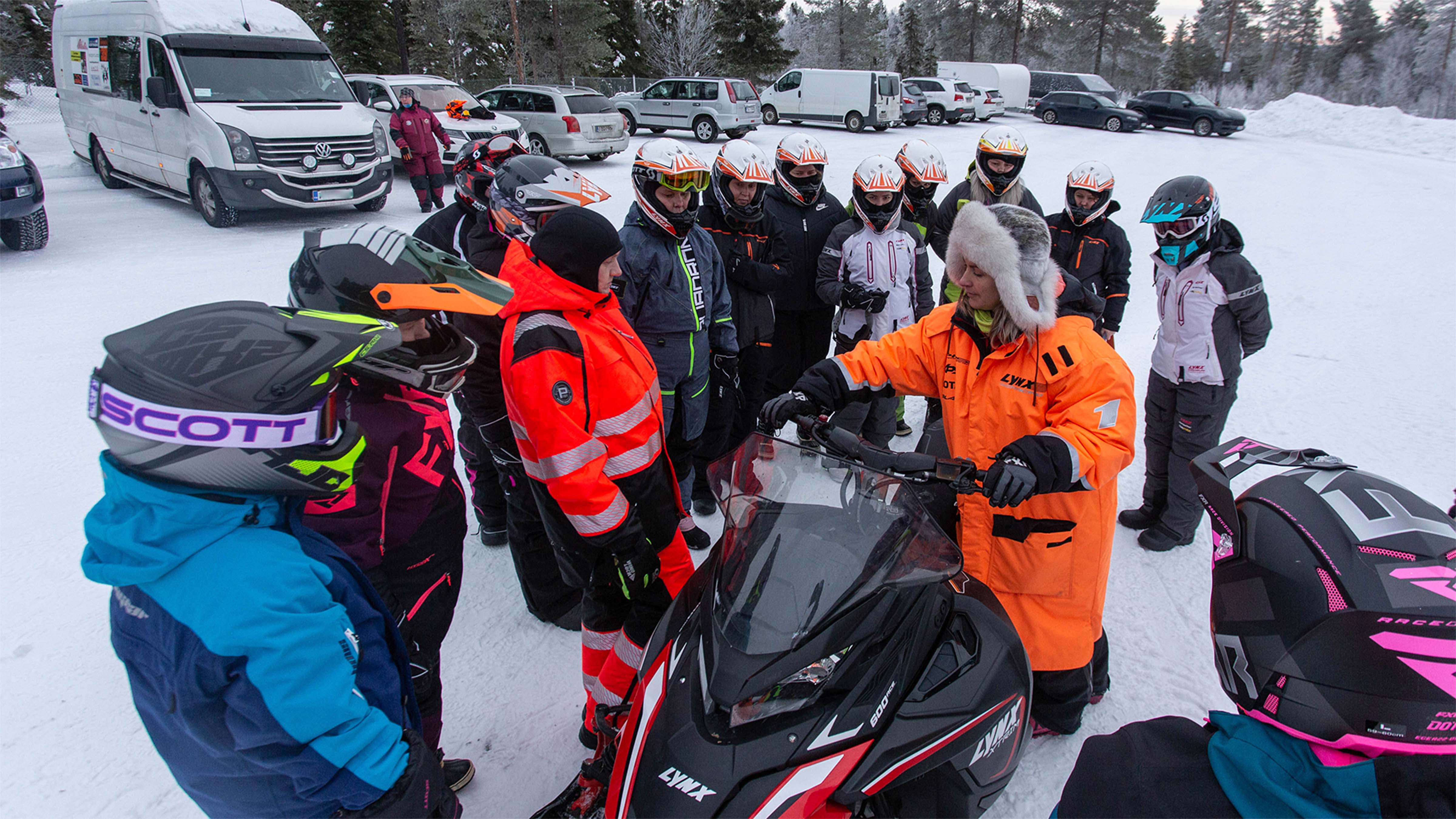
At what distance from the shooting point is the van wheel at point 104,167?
11234mm

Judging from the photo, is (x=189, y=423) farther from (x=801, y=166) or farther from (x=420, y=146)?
(x=420, y=146)

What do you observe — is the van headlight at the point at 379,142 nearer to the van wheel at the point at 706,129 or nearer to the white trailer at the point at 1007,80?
the van wheel at the point at 706,129

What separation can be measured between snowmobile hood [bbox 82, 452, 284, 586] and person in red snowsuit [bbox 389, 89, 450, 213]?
10.6 metres

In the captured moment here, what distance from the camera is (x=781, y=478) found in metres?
2.06

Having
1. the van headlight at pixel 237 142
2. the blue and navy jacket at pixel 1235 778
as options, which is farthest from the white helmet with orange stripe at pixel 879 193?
the van headlight at pixel 237 142

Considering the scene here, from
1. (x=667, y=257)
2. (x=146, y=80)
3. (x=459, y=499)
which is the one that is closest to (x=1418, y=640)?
(x=459, y=499)

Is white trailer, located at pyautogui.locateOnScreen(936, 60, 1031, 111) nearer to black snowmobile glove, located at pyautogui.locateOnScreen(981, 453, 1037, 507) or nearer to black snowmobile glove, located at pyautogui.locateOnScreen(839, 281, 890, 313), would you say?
black snowmobile glove, located at pyautogui.locateOnScreen(839, 281, 890, 313)

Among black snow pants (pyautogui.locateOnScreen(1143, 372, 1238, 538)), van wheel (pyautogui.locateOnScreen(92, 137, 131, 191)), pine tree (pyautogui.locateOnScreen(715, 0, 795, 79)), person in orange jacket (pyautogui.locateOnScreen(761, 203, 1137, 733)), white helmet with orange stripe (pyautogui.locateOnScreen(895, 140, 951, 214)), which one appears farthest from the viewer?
pine tree (pyautogui.locateOnScreen(715, 0, 795, 79))

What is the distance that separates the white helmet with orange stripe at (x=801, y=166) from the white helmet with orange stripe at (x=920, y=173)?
2.31ft

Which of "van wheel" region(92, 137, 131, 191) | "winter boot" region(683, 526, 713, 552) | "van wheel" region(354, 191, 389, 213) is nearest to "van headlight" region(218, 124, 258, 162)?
"van wheel" region(354, 191, 389, 213)

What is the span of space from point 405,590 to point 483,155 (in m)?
3.12

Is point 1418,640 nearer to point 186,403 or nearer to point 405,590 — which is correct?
point 186,403

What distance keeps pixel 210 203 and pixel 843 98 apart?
18.1 metres

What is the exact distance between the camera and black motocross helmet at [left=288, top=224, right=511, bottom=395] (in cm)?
194
